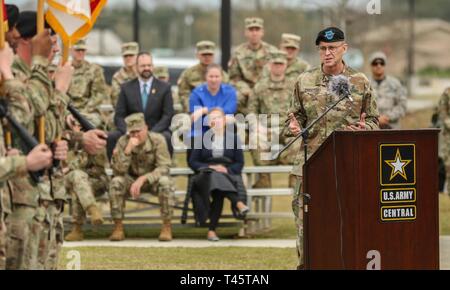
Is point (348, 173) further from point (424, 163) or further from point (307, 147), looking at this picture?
point (307, 147)

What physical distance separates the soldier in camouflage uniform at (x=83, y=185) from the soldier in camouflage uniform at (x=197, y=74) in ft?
6.74

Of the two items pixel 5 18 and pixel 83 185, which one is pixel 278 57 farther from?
pixel 5 18

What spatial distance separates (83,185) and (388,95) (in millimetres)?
4602

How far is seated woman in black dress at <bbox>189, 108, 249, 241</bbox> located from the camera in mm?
16625

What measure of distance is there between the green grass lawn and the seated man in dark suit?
216 centimetres

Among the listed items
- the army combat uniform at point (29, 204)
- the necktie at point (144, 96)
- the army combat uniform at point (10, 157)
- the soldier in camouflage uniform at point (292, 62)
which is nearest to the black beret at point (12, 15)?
the army combat uniform at point (29, 204)

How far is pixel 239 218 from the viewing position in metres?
16.9

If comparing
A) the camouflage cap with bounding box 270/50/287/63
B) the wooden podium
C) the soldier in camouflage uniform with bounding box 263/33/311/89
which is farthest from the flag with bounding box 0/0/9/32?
the soldier in camouflage uniform with bounding box 263/33/311/89

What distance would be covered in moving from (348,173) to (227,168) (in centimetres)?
666

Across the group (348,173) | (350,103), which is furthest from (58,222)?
(350,103)

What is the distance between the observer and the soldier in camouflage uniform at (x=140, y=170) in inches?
655

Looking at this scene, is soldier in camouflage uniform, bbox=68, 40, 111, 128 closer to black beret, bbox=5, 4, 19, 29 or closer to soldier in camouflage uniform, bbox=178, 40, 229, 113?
soldier in camouflage uniform, bbox=178, 40, 229, 113

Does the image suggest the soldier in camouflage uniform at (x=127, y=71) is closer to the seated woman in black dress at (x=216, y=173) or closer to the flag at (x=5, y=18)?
the seated woman in black dress at (x=216, y=173)

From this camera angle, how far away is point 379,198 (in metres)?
10.3
